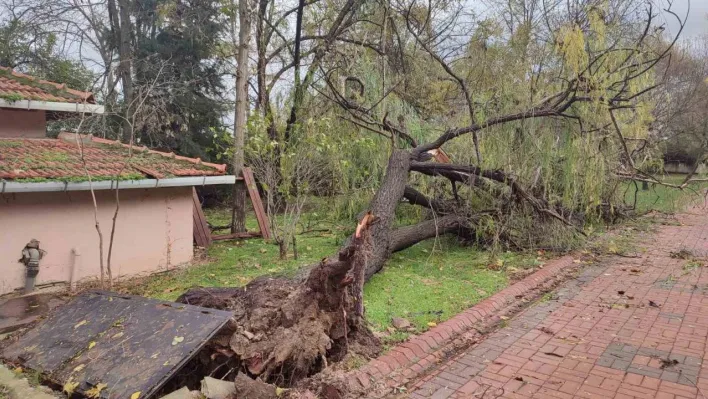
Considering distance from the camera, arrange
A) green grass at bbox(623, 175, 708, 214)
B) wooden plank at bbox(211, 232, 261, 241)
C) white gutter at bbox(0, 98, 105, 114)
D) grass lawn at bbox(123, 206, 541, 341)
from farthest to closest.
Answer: wooden plank at bbox(211, 232, 261, 241) → green grass at bbox(623, 175, 708, 214) → white gutter at bbox(0, 98, 105, 114) → grass lawn at bbox(123, 206, 541, 341)

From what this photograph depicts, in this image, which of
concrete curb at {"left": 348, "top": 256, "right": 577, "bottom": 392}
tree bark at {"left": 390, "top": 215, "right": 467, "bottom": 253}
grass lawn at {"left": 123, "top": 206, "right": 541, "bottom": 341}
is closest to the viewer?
concrete curb at {"left": 348, "top": 256, "right": 577, "bottom": 392}

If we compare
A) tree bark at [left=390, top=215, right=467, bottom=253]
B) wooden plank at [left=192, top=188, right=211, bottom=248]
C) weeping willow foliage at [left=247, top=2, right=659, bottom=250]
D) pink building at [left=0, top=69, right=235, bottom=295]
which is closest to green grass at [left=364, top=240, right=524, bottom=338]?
tree bark at [left=390, top=215, right=467, bottom=253]

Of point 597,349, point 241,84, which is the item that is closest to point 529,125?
point 597,349

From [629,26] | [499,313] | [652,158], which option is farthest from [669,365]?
[652,158]

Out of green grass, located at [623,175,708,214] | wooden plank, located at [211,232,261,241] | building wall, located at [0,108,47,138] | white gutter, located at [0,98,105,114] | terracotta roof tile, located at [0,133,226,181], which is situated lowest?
wooden plank, located at [211,232,261,241]

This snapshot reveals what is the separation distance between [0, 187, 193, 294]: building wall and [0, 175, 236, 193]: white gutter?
36cm

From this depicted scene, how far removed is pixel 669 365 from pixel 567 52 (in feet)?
18.5

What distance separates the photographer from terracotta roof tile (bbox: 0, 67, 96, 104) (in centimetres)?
775

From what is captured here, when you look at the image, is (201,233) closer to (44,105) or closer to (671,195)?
(44,105)

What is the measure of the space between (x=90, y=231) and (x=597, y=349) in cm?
712

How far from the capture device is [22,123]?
340 inches

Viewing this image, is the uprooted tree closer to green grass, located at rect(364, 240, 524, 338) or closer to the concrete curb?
green grass, located at rect(364, 240, 524, 338)

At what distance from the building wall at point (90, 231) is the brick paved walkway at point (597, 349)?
563cm

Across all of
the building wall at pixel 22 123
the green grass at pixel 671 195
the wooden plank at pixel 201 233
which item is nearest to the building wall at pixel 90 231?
the wooden plank at pixel 201 233
